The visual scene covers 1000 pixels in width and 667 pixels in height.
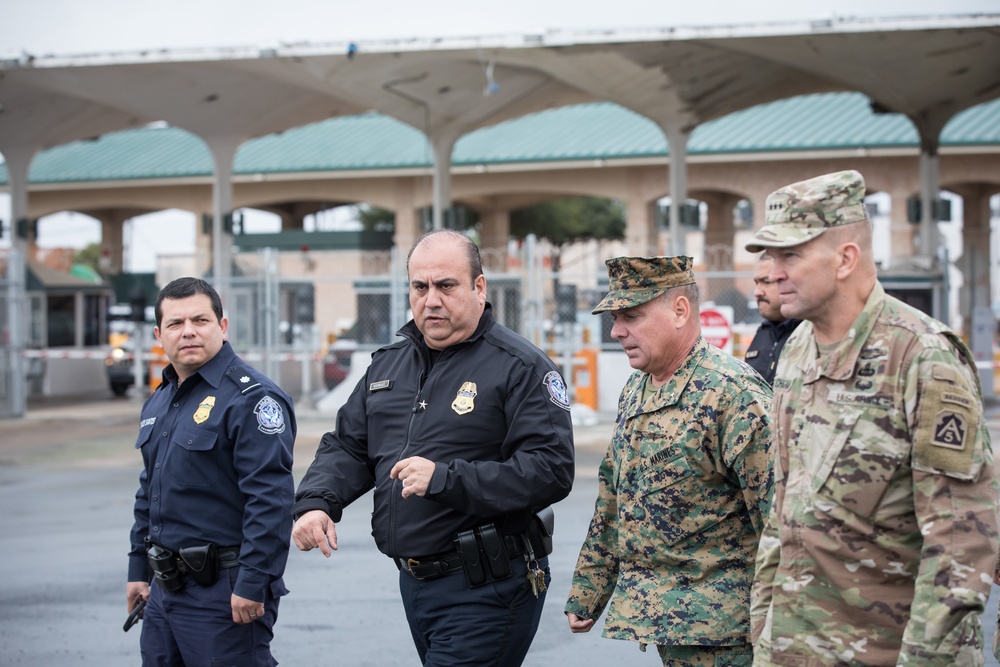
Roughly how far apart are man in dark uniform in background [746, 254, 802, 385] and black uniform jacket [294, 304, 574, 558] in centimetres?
230

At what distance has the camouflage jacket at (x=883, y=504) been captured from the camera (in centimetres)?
260

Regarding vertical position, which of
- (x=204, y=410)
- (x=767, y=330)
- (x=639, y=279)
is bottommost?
(x=204, y=410)

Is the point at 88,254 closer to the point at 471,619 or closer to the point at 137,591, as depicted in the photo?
the point at 137,591

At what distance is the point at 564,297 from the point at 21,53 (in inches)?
369

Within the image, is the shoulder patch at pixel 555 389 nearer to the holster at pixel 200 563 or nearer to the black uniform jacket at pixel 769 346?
the holster at pixel 200 563

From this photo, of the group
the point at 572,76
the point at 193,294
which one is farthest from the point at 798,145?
the point at 193,294

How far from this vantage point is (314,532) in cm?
362

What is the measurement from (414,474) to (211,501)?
3.60 ft

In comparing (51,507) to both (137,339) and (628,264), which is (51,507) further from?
(137,339)

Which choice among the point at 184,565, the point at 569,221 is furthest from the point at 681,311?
the point at 569,221

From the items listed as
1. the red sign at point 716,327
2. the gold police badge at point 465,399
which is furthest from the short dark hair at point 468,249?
the red sign at point 716,327

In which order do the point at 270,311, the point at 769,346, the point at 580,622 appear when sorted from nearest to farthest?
1. the point at 580,622
2. the point at 769,346
3. the point at 270,311

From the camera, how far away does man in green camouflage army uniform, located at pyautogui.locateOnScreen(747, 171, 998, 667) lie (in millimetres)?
2607

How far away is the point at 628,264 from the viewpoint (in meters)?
3.74
